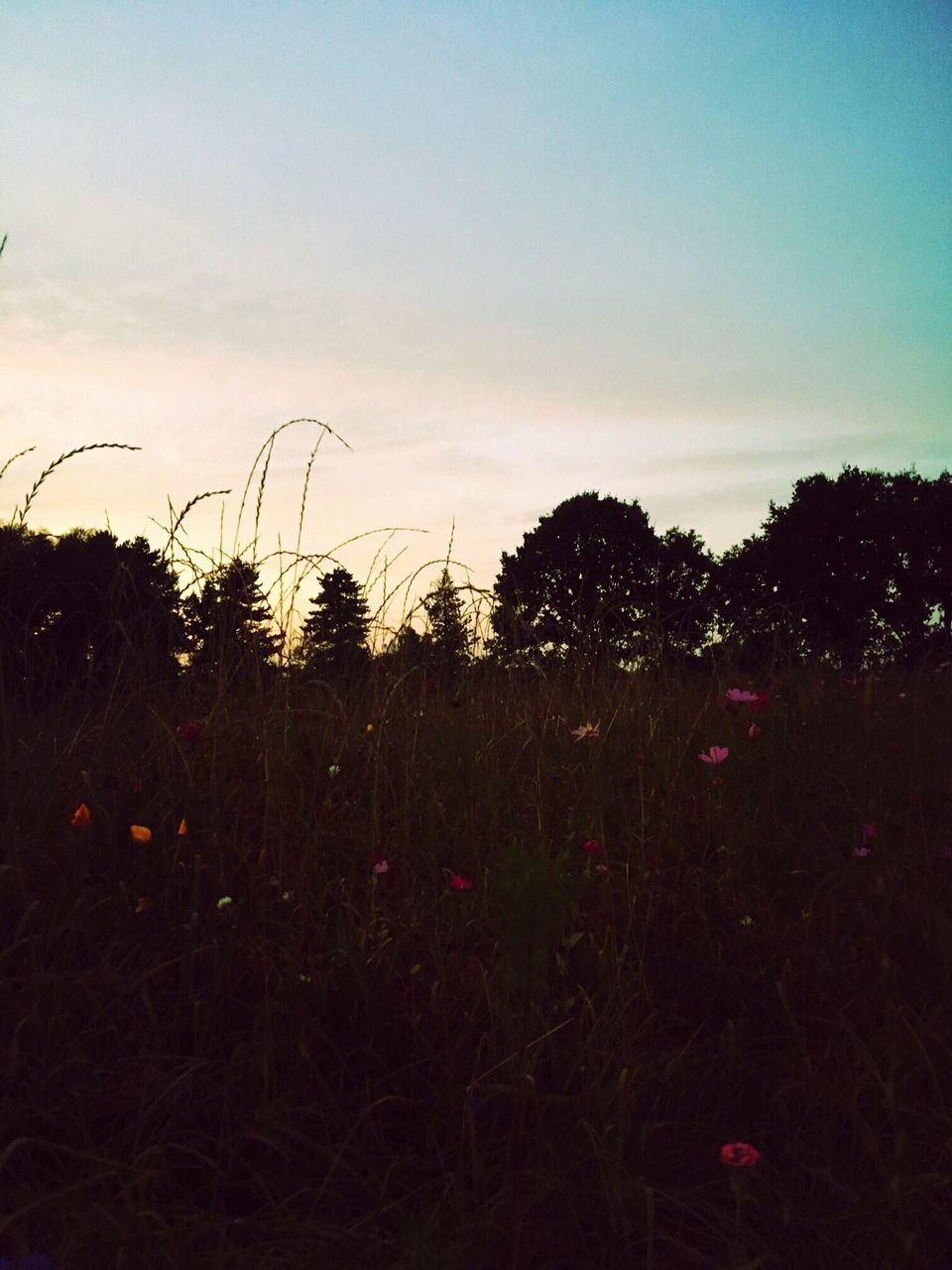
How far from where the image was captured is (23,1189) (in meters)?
1.45

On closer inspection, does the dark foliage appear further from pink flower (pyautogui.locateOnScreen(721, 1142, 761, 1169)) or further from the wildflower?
pink flower (pyautogui.locateOnScreen(721, 1142, 761, 1169))

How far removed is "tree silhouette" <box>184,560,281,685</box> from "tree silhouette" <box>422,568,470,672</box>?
632mm

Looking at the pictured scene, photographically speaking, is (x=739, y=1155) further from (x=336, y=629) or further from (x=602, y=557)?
(x=602, y=557)

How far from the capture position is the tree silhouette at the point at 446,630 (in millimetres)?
3744

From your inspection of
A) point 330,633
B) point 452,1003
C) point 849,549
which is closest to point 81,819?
point 452,1003

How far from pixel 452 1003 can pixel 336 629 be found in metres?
2.10

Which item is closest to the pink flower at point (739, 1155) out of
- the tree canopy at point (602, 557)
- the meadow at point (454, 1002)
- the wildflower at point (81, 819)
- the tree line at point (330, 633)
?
the meadow at point (454, 1002)

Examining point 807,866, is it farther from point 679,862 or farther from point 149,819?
point 149,819

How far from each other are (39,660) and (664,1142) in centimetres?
271

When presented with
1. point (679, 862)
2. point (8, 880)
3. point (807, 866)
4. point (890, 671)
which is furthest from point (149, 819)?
point (890, 671)

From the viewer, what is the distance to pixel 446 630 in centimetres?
408

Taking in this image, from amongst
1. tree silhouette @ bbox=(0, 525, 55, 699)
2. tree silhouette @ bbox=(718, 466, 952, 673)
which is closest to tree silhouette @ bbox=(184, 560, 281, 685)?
tree silhouette @ bbox=(0, 525, 55, 699)

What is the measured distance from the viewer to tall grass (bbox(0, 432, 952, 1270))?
4.88 ft

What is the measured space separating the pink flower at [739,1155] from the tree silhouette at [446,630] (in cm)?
239
